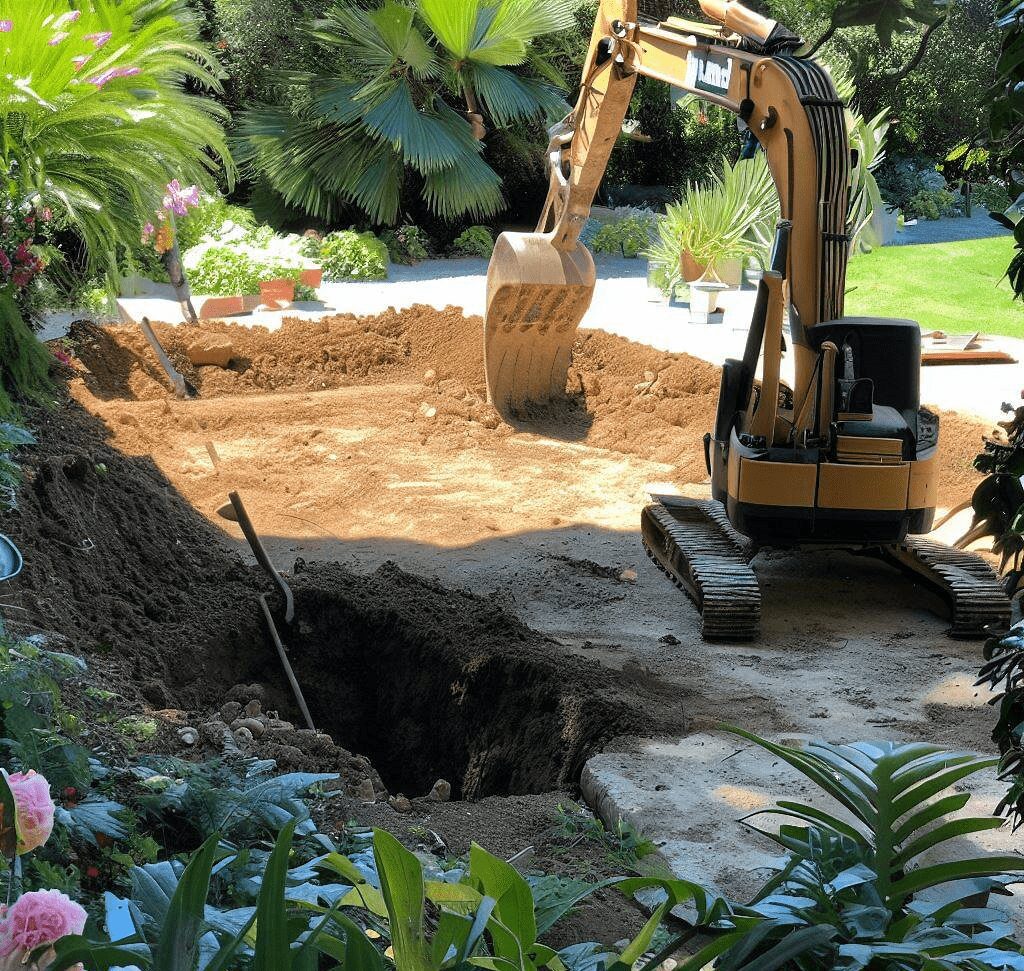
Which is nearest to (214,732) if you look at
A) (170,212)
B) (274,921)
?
(274,921)

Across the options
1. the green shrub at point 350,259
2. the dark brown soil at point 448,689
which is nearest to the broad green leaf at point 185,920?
the dark brown soil at point 448,689

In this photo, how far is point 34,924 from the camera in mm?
1638

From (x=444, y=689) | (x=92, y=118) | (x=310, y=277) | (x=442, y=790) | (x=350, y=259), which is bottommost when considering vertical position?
(x=442, y=790)

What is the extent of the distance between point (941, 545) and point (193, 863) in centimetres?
554

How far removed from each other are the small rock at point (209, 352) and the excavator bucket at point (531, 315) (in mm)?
2691

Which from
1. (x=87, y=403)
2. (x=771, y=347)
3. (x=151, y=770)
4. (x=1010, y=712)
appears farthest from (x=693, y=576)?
(x=87, y=403)

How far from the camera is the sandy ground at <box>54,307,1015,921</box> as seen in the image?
4.18 meters

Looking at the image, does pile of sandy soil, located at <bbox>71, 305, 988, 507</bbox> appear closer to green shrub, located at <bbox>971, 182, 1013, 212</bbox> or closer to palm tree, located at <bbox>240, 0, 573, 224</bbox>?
palm tree, located at <bbox>240, 0, 573, 224</bbox>

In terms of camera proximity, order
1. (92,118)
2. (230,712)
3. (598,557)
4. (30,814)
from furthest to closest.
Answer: (598,557), (92,118), (230,712), (30,814)

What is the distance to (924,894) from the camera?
3131 mm

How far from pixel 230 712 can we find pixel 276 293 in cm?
1017

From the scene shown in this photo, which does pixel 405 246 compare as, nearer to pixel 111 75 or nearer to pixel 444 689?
pixel 111 75

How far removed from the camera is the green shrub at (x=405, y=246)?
58.2 feet

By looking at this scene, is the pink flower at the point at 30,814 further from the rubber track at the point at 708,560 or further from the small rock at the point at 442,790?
the rubber track at the point at 708,560
